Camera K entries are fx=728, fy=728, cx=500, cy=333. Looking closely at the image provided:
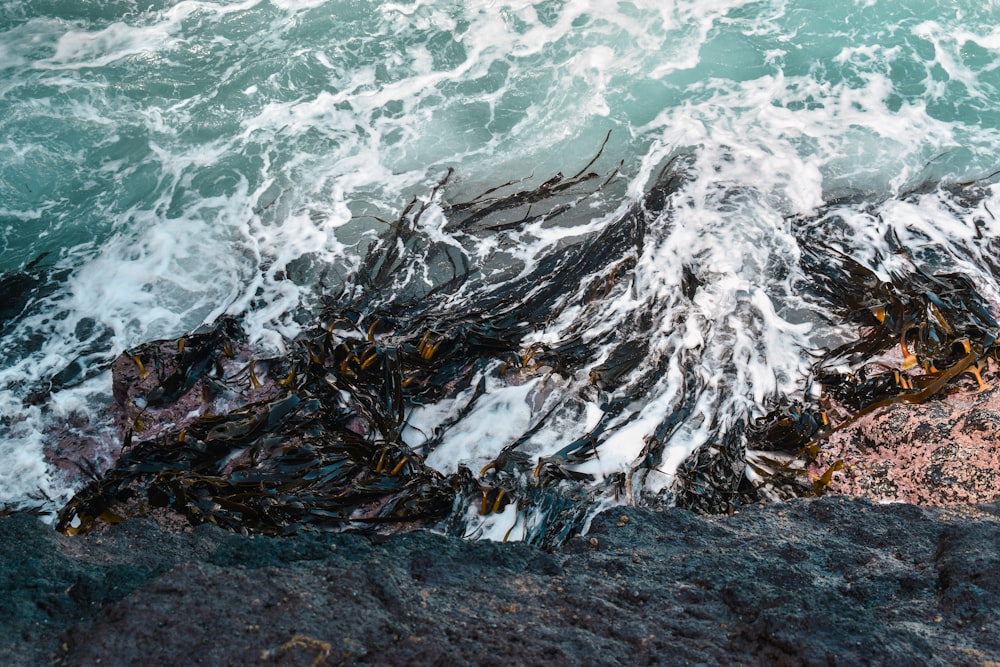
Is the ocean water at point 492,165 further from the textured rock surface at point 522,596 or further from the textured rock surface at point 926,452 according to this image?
the textured rock surface at point 522,596

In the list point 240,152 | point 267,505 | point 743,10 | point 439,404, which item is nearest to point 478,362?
point 439,404

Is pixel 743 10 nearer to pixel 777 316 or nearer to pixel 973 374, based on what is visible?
pixel 777 316

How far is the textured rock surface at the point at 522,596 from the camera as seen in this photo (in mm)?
1869

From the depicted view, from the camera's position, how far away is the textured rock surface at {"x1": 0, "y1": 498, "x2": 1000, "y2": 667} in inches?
73.6

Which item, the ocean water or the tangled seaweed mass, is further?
the ocean water

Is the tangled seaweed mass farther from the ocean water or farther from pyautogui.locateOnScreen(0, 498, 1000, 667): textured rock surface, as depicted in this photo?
pyautogui.locateOnScreen(0, 498, 1000, 667): textured rock surface

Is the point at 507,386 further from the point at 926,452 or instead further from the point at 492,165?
the point at 492,165

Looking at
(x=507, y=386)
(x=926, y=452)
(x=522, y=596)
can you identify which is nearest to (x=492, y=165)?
(x=507, y=386)

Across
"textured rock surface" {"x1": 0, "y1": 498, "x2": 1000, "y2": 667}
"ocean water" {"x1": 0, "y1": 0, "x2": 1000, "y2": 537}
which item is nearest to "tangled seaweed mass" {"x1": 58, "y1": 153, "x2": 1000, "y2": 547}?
"ocean water" {"x1": 0, "y1": 0, "x2": 1000, "y2": 537}

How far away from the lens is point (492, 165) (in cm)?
592

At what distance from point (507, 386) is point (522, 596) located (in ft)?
6.31

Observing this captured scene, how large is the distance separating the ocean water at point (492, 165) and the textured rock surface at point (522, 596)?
0.96m

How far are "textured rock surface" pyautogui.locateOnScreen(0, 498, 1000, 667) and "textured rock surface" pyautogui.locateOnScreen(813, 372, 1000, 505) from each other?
0.33m

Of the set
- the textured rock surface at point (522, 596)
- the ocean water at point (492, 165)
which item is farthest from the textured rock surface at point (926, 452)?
the ocean water at point (492, 165)
